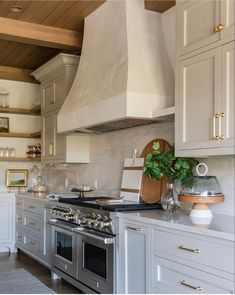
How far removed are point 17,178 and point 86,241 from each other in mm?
3125

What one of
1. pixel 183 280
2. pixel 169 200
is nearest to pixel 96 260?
pixel 169 200

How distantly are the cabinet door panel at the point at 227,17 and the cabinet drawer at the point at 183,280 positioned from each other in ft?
4.98

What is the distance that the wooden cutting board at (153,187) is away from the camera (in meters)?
3.64

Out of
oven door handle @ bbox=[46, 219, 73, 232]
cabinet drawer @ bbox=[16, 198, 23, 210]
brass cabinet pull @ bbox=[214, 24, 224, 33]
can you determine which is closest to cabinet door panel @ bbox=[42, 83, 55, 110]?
cabinet drawer @ bbox=[16, 198, 23, 210]

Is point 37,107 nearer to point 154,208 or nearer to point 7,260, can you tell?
point 7,260

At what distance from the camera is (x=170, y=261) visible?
2635mm

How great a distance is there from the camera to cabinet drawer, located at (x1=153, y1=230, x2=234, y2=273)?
2.19 m

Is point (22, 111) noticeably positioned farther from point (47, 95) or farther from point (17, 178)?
point (17, 178)

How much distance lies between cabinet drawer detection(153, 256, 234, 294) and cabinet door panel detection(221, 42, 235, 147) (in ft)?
2.69

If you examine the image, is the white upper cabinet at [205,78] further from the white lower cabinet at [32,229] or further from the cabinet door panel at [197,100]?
the white lower cabinet at [32,229]

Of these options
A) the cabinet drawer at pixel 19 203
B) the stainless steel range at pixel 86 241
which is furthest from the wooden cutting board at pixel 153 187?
the cabinet drawer at pixel 19 203

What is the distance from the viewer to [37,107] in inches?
250

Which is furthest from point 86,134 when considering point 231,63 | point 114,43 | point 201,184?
point 231,63

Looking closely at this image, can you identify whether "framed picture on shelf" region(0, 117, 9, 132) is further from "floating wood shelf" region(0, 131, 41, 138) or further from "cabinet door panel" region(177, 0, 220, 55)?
"cabinet door panel" region(177, 0, 220, 55)
